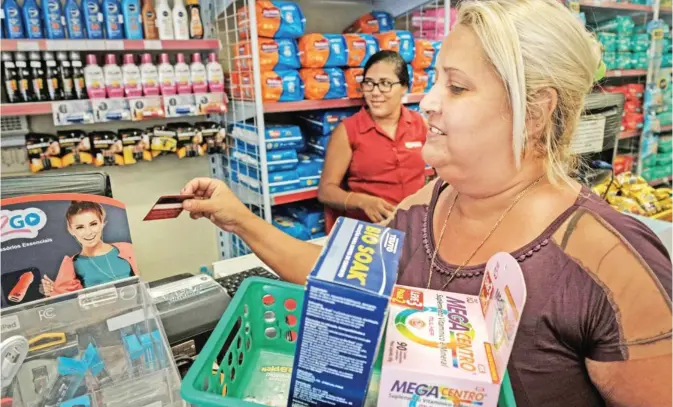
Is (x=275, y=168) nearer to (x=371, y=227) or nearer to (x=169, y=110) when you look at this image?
(x=169, y=110)

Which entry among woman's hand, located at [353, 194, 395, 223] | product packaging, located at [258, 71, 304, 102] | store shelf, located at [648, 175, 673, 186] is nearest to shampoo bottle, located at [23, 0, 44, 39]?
product packaging, located at [258, 71, 304, 102]

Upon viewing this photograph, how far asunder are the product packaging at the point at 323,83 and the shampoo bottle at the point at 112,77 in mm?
986

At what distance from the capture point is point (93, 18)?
2232 millimetres

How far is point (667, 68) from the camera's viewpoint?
4.51 meters


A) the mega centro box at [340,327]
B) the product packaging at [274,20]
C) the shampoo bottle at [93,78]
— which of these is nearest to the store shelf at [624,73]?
the product packaging at [274,20]

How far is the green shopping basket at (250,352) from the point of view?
1.92 ft

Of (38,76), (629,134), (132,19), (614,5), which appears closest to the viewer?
(38,76)

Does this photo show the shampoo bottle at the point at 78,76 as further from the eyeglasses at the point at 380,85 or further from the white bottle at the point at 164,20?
the eyeglasses at the point at 380,85

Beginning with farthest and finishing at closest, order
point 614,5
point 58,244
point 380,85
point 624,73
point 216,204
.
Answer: point 624,73 → point 614,5 → point 380,85 → point 216,204 → point 58,244

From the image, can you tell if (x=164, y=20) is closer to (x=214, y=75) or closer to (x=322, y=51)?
(x=214, y=75)

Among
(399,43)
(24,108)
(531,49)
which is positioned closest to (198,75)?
(24,108)

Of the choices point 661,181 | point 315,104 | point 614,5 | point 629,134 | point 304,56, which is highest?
point 614,5

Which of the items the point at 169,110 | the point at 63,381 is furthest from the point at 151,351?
the point at 169,110

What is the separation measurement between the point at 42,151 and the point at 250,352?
208 cm
